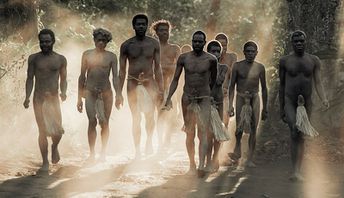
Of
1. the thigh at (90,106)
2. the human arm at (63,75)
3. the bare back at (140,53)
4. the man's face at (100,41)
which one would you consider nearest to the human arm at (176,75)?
the bare back at (140,53)

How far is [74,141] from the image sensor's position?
12.9 m

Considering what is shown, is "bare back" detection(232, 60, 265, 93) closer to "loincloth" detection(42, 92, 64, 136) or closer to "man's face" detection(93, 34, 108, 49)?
"man's face" detection(93, 34, 108, 49)

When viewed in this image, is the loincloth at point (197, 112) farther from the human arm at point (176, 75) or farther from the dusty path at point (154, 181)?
the dusty path at point (154, 181)

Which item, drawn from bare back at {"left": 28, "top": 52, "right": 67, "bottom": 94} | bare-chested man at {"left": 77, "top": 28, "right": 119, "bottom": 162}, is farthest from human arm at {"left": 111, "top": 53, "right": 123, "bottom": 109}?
bare back at {"left": 28, "top": 52, "right": 67, "bottom": 94}

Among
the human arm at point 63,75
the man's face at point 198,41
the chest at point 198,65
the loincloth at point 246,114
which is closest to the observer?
the man's face at point 198,41

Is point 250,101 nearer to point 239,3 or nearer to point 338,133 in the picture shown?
point 338,133

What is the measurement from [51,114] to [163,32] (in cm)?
299

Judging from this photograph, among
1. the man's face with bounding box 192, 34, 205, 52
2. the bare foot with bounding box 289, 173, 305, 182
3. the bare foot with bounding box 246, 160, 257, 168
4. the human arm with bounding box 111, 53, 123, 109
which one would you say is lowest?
the bare foot with bounding box 289, 173, 305, 182

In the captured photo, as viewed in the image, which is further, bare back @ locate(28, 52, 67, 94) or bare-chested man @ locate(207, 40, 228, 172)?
bare-chested man @ locate(207, 40, 228, 172)

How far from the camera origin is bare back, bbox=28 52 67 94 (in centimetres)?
952

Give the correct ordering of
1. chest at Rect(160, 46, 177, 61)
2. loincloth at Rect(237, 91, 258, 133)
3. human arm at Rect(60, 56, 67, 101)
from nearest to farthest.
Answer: human arm at Rect(60, 56, 67, 101) → loincloth at Rect(237, 91, 258, 133) → chest at Rect(160, 46, 177, 61)

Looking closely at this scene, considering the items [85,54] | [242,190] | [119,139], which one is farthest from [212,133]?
[119,139]

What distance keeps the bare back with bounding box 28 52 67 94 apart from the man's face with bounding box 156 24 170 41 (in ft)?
8.31

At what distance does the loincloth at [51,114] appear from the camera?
9500 mm
